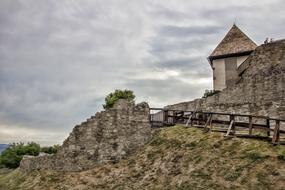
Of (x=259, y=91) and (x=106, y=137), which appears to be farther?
(x=259, y=91)

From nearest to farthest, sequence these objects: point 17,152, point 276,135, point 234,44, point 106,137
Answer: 1. point 276,135
2. point 106,137
3. point 234,44
4. point 17,152

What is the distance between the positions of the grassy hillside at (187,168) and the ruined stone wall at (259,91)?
4.12 m

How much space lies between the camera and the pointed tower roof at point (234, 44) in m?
34.5

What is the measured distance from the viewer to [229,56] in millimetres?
34875

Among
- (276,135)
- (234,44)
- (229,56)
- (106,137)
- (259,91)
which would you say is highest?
(234,44)

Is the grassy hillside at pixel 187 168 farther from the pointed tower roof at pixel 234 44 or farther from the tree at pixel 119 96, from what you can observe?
the tree at pixel 119 96

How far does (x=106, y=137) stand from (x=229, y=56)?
18514 mm

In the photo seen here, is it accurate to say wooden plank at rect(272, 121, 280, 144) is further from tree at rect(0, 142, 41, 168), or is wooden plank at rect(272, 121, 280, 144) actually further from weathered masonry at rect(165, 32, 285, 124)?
tree at rect(0, 142, 41, 168)

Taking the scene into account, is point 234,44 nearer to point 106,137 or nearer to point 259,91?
point 259,91

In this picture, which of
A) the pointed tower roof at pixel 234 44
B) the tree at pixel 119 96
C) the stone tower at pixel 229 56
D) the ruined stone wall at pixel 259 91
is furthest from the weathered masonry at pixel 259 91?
the tree at pixel 119 96

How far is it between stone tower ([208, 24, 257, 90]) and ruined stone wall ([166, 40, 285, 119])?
351 inches

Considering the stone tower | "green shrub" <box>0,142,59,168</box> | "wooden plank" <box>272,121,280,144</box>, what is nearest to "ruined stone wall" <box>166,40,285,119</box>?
"wooden plank" <box>272,121,280,144</box>

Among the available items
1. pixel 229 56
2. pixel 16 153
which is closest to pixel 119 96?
pixel 229 56

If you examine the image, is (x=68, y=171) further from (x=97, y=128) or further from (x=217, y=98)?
(x=217, y=98)
